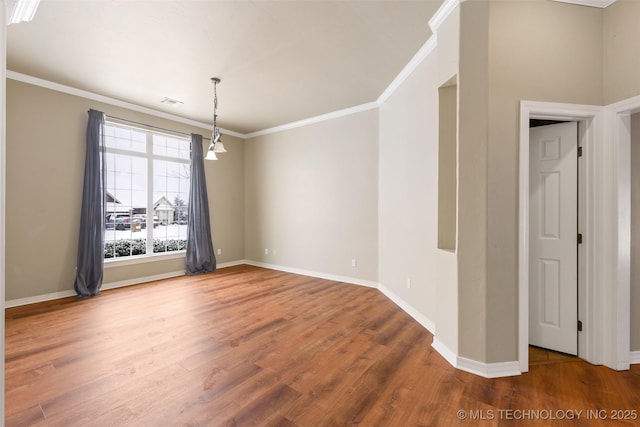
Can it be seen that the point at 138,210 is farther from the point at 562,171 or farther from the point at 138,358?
the point at 562,171

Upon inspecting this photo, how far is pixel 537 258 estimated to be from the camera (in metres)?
2.58

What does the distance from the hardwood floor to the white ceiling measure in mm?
3178

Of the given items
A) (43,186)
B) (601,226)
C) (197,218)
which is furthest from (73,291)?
(601,226)

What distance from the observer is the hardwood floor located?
1.78 m

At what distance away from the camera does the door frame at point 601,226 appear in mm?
2234

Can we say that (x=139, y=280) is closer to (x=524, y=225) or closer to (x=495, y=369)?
(x=495, y=369)

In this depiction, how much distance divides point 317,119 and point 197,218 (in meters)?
3.22

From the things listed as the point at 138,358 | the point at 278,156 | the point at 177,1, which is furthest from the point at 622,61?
the point at 278,156

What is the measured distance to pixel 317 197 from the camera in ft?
18.0

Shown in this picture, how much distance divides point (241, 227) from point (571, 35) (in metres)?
6.35

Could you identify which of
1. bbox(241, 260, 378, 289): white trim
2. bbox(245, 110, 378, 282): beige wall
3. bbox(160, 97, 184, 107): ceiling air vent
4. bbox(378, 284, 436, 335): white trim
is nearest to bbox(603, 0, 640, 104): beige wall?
bbox(378, 284, 436, 335): white trim

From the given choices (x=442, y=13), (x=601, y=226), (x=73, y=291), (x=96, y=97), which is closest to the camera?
(x=601, y=226)

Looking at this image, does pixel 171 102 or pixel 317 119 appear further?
pixel 317 119

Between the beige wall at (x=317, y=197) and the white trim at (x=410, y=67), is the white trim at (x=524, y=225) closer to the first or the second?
the white trim at (x=410, y=67)
